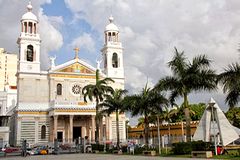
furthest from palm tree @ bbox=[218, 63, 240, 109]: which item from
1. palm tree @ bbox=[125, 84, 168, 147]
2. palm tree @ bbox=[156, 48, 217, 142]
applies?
palm tree @ bbox=[125, 84, 168, 147]

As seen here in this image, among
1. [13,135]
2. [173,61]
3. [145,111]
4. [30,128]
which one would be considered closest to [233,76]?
[173,61]

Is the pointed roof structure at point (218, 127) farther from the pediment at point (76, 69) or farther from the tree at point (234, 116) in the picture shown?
the pediment at point (76, 69)

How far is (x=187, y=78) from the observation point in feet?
90.0

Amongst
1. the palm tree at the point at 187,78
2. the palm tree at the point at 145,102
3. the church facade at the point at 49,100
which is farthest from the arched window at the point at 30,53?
the palm tree at the point at 187,78

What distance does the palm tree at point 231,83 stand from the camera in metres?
23.2

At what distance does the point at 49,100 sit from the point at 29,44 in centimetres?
988

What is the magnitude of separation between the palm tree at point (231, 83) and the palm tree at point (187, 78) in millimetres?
2581

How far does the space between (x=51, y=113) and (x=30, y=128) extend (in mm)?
4022

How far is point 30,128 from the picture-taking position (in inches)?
2071

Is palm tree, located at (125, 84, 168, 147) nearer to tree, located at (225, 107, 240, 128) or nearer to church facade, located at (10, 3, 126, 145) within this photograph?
church facade, located at (10, 3, 126, 145)

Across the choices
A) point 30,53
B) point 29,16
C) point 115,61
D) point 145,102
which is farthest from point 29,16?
point 145,102

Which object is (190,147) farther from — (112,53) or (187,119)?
(112,53)

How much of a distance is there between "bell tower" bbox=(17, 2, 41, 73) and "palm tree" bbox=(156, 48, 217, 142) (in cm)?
3173

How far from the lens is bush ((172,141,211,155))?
84.7 ft
